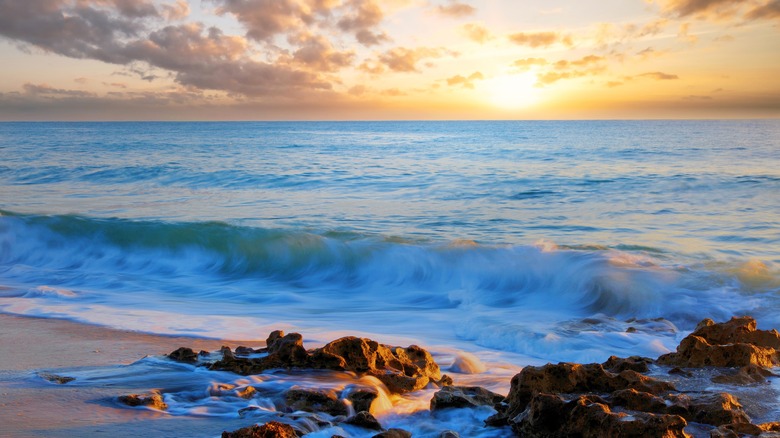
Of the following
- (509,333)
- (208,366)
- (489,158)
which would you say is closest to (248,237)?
(509,333)

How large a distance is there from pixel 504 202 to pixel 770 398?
518 inches

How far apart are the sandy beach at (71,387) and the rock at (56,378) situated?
0.05 m

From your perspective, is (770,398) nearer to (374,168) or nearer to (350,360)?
(350,360)

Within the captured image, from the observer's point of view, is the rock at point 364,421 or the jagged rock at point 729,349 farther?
the jagged rock at point 729,349

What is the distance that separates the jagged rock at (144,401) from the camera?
389 centimetres

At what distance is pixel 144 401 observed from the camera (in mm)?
3904

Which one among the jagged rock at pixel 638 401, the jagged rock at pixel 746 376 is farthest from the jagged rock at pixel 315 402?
the jagged rock at pixel 746 376

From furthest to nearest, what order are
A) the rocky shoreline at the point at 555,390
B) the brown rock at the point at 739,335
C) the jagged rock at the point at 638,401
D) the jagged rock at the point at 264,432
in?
the brown rock at the point at 739,335 < the jagged rock at the point at 638,401 < the rocky shoreline at the point at 555,390 < the jagged rock at the point at 264,432

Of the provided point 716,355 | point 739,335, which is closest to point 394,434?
point 716,355

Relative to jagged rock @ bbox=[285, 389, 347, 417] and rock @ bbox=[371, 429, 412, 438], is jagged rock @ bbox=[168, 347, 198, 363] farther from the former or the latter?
rock @ bbox=[371, 429, 412, 438]

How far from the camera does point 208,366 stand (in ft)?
15.4

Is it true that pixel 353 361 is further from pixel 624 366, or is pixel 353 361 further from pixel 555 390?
pixel 624 366

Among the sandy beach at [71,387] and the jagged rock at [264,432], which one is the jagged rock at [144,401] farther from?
the jagged rock at [264,432]

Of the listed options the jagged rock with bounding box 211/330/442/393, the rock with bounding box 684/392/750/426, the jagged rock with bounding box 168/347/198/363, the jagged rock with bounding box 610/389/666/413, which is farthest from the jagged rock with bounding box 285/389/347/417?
the rock with bounding box 684/392/750/426
